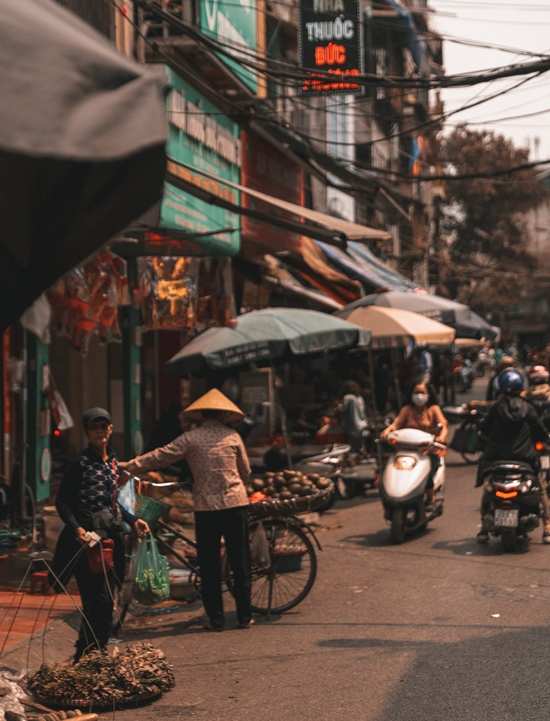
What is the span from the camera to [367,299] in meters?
18.5

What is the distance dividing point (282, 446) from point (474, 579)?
693cm

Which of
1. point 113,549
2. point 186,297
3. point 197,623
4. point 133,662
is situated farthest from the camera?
point 186,297

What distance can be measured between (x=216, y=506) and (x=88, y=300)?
4.70 meters

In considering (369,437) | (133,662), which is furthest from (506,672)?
(369,437)

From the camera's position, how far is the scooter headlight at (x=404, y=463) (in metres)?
11.6

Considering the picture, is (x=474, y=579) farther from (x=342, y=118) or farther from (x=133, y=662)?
(x=342, y=118)

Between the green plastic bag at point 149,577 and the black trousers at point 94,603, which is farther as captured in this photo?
the green plastic bag at point 149,577

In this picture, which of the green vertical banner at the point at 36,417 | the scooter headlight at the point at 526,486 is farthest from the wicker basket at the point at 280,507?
the green vertical banner at the point at 36,417

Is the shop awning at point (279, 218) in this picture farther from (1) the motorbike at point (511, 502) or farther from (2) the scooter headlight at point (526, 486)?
(2) the scooter headlight at point (526, 486)

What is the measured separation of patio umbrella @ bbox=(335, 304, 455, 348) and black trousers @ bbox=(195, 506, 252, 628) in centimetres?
872

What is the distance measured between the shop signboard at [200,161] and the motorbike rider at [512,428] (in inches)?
152

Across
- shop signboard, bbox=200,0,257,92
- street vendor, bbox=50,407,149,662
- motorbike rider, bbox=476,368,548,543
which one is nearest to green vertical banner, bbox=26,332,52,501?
shop signboard, bbox=200,0,257,92

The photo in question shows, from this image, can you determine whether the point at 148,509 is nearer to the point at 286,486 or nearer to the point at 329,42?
the point at 286,486

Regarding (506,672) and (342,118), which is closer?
(506,672)
